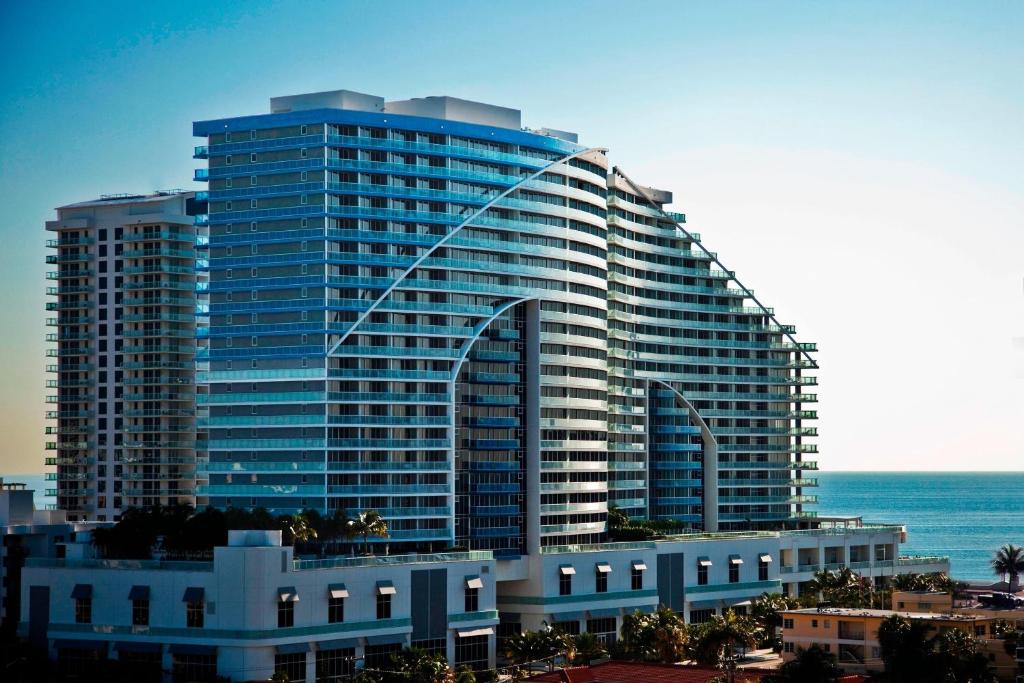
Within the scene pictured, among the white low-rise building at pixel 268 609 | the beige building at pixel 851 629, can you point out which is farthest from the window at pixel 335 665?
the beige building at pixel 851 629

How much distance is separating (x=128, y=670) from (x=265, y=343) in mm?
42249

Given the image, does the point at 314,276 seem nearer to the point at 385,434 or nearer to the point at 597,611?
the point at 385,434

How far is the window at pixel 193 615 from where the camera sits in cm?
13775

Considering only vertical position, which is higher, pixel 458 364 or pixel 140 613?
pixel 458 364

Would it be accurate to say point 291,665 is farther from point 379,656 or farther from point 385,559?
point 385,559

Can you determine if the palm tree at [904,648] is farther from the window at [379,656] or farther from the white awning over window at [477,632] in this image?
the window at [379,656]

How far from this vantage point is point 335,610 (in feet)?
470

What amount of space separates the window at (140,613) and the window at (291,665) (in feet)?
38.8

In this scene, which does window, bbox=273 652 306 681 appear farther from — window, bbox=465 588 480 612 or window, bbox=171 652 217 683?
window, bbox=465 588 480 612

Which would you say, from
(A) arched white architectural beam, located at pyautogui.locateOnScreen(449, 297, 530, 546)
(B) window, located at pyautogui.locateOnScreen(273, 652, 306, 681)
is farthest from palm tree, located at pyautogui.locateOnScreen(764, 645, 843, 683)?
(A) arched white architectural beam, located at pyautogui.locateOnScreen(449, 297, 530, 546)

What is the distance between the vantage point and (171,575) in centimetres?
13925

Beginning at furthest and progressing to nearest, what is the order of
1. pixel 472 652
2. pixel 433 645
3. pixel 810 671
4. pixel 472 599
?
pixel 472 599
pixel 472 652
pixel 433 645
pixel 810 671

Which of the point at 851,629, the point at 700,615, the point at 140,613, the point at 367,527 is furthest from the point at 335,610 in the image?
the point at 700,615

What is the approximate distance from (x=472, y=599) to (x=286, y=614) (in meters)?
23.7
